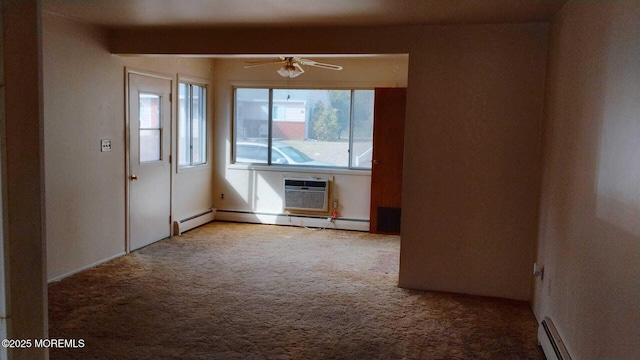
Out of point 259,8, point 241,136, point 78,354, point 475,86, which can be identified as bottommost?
point 78,354

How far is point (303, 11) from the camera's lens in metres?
4.02

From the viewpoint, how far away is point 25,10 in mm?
1417

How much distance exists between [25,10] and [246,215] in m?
6.18

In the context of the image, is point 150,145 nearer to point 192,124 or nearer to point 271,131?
point 192,124

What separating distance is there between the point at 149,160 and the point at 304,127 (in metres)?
2.28

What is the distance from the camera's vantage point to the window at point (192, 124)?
6.74m

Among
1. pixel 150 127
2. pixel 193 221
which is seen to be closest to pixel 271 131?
pixel 193 221

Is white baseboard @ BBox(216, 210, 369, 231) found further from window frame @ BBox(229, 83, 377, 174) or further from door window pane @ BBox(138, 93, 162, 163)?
door window pane @ BBox(138, 93, 162, 163)

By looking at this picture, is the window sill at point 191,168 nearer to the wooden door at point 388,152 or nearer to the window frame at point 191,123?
the window frame at point 191,123

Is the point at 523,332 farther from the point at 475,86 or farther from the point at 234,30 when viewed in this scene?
the point at 234,30

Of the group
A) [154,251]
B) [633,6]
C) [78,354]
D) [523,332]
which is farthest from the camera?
[154,251]

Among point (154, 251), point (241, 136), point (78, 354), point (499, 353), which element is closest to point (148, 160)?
point (154, 251)

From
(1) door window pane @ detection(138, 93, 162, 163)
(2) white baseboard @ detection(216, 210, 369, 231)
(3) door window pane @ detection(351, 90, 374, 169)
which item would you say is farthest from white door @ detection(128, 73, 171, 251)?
(3) door window pane @ detection(351, 90, 374, 169)

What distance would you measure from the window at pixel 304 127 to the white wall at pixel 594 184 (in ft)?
11.6
